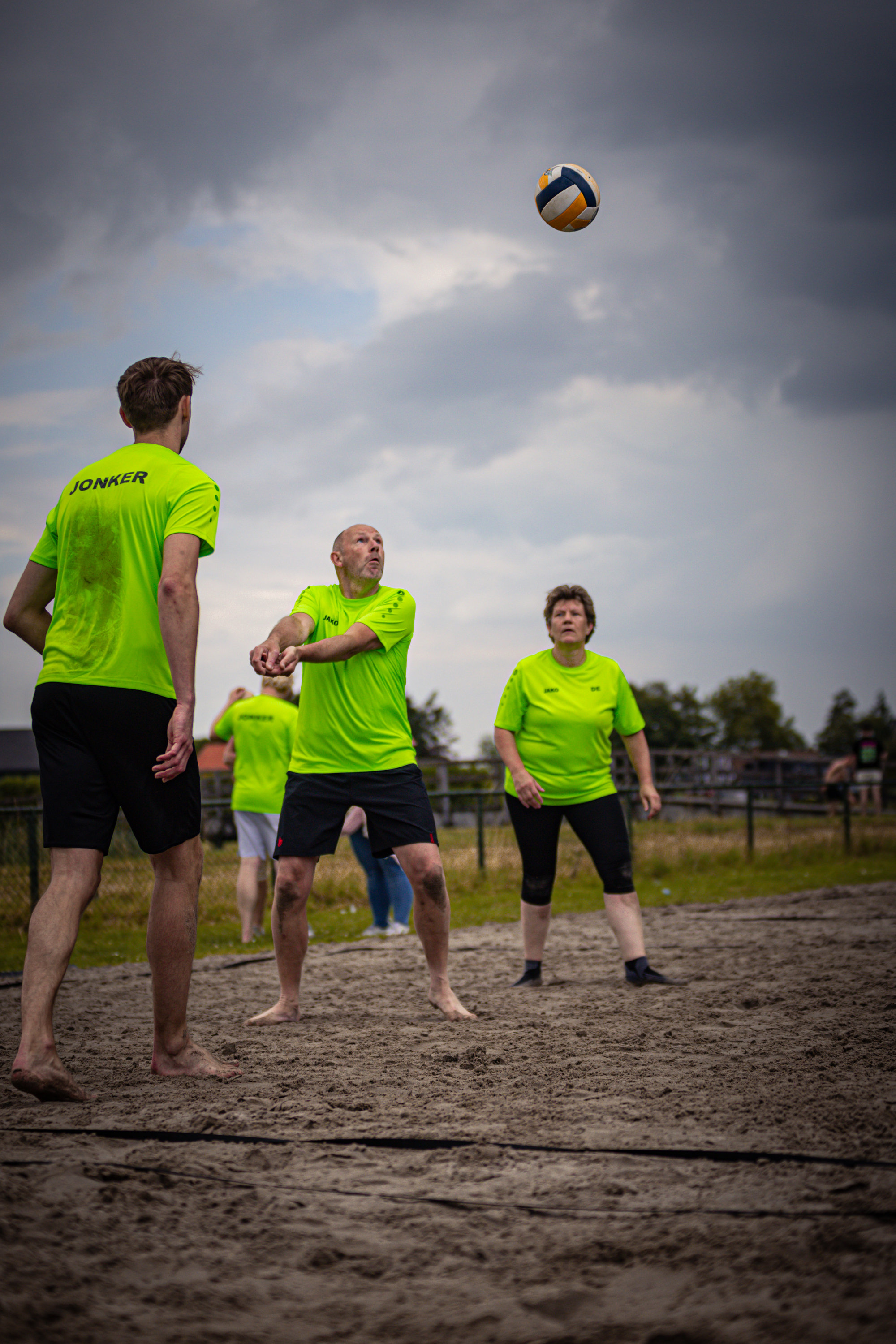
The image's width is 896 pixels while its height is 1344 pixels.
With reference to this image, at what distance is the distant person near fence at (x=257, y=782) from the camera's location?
27.4 ft

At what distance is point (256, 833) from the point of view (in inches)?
330

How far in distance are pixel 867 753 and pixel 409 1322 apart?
21626 millimetres

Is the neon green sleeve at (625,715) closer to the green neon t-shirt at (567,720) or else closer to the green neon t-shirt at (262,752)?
the green neon t-shirt at (567,720)

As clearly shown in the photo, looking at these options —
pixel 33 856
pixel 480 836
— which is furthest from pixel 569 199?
pixel 480 836

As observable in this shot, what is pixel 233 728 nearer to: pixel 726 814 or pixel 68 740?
pixel 68 740

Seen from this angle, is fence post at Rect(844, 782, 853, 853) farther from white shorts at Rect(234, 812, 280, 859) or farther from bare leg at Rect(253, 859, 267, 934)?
white shorts at Rect(234, 812, 280, 859)

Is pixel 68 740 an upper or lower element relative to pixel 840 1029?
upper

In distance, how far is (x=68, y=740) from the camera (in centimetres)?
338

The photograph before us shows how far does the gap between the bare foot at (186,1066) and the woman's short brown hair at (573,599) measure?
320 cm

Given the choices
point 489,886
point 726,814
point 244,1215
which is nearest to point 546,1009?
point 244,1215

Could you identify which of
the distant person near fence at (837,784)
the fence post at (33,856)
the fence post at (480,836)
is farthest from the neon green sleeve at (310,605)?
the distant person near fence at (837,784)

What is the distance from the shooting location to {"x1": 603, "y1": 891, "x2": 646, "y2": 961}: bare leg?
18.5 feet

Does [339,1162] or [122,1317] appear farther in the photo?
[339,1162]

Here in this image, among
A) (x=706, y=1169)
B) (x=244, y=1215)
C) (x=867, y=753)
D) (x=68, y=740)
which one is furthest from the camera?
(x=867, y=753)
